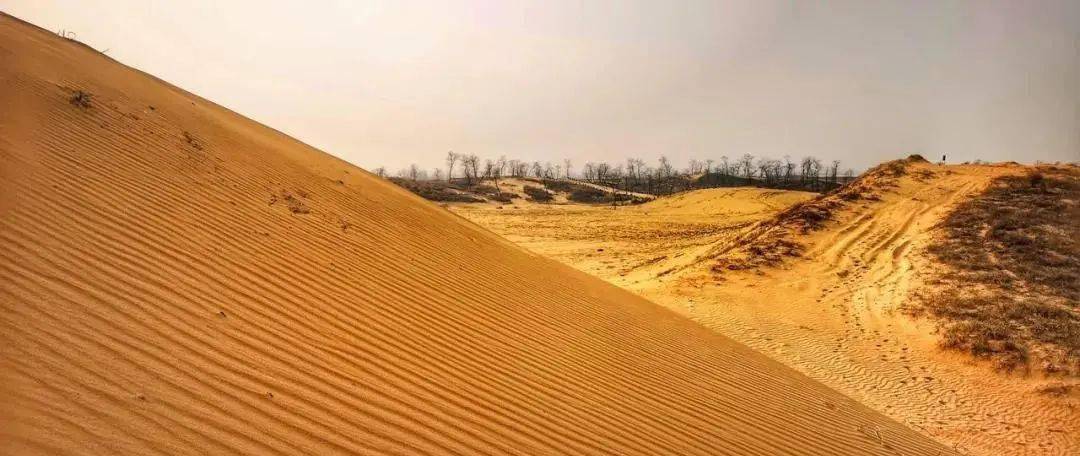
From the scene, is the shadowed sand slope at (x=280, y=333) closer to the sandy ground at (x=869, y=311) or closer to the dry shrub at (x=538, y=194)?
the sandy ground at (x=869, y=311)

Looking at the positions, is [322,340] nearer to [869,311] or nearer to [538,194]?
[869,311]

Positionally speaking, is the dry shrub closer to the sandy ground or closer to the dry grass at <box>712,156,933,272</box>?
the sandy ground

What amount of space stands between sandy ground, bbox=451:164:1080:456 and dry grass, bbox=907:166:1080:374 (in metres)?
0.50

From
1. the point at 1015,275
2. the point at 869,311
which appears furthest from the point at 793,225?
the point at 1015,275

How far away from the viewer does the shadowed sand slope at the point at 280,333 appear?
2.52 meters

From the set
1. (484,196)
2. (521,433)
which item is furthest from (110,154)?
(484,196)

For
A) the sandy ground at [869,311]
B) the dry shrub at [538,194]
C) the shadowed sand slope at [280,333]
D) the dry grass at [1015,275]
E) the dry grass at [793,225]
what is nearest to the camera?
the shadowed sand slope at [280,333]

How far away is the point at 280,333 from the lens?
11.4 ft

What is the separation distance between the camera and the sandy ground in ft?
23.4

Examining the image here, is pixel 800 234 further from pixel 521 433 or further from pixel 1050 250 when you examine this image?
pixel 521 433

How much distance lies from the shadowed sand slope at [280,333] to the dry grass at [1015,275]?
4.60 meters

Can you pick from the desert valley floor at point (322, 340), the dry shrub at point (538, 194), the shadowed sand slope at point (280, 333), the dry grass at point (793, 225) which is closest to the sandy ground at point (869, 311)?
the desert valley floor at point (322, 340)

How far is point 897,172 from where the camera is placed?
66.2ft

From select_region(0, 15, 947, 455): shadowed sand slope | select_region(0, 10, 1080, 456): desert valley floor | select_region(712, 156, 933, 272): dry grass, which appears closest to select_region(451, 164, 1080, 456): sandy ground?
select_region(0, 10, 1080, 456): desert valley floor
